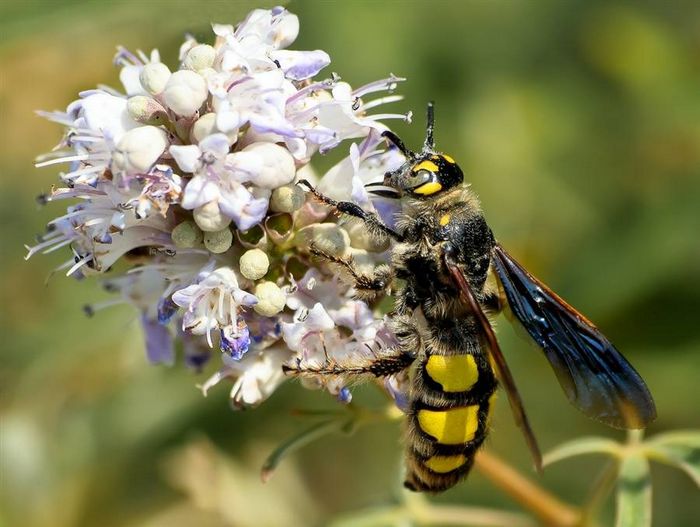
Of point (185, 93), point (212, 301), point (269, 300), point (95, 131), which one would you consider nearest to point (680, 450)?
point (269, 300)

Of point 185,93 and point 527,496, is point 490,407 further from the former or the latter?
point 185,93

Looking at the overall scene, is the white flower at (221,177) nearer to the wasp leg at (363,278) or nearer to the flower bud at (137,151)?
the flower bud at (137,151)

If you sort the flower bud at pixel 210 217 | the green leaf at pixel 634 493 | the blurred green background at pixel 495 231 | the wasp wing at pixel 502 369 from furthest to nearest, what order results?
the blurred green background at pixel 495 231 < the green leaf at pixel 634 493 < the flower bud at pixel 210 217 < the wasp wing at pixel 502 369

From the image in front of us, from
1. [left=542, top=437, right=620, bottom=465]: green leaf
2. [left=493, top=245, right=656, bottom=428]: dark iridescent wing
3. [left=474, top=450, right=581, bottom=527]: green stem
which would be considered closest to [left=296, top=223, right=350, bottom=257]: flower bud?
[left=493, top=245, right=656, bottom=428]: dark iridescent wing

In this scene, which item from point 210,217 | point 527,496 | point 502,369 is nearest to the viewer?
point 502,369

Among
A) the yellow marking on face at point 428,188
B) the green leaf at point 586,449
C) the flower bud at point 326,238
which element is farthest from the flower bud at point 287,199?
the green leaf at point 586,449

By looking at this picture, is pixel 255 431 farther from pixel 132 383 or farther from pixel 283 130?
pixel 283 130
